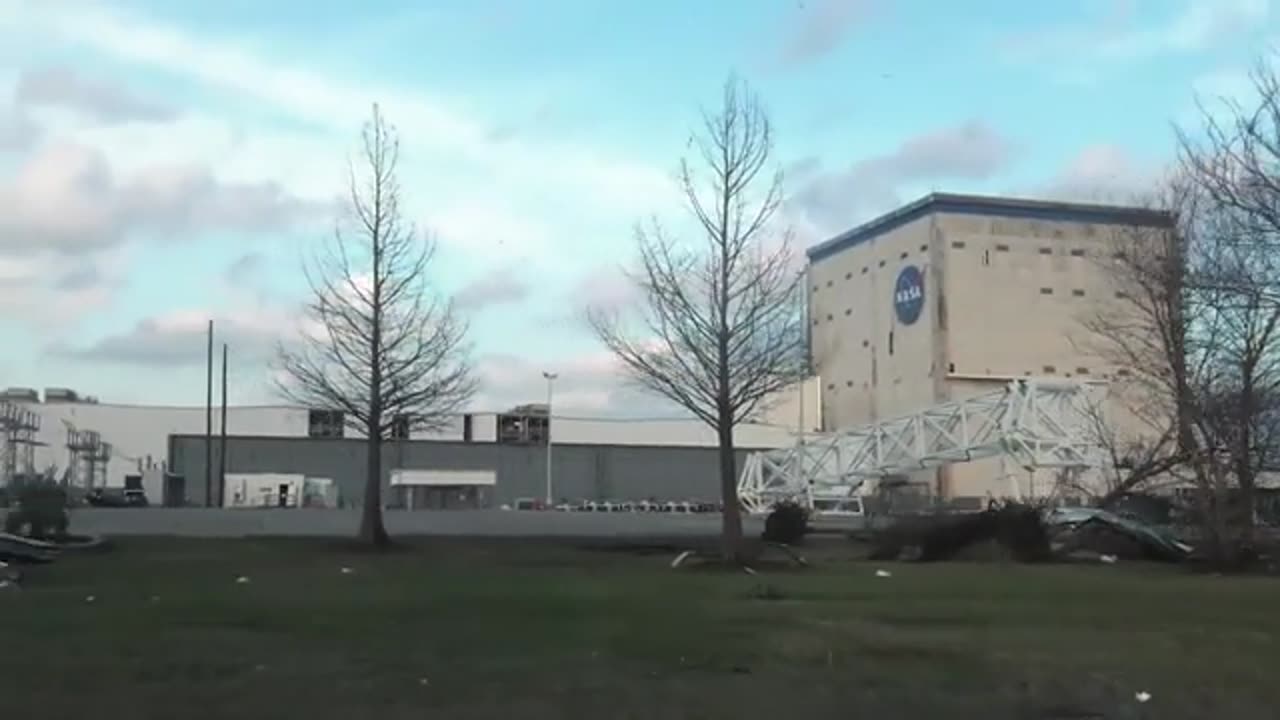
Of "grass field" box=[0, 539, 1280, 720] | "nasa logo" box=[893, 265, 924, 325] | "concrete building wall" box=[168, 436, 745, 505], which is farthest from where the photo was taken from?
"concrete building wall" box=[168, 436, 745, 505]

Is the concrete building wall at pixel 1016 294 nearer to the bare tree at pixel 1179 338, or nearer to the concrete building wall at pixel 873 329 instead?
the concrete building wall at pixel 873 329

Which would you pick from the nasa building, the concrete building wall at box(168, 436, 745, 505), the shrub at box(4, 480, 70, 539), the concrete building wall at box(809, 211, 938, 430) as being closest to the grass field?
the shrub at box(4, 480, 70, 539)

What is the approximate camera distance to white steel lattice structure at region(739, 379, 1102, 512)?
6022 centimetres

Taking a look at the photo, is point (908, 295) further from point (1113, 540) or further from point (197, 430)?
point (197, 430)

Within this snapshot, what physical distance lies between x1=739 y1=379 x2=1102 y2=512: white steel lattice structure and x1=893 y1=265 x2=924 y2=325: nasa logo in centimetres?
1347

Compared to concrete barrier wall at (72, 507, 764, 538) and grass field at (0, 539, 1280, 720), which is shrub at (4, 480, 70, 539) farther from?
grass field at (0, 539, 1280, 720)

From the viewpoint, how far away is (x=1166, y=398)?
3738 cm

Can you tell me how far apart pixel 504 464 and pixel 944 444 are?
57.8 m

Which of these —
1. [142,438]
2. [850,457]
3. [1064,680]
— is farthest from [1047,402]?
[142,438]

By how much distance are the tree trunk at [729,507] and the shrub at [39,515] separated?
48.5 feet

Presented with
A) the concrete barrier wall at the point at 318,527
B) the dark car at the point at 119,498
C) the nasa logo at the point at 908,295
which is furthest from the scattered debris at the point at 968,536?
the dark car at the point at 119,498

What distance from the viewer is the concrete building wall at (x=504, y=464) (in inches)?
4550

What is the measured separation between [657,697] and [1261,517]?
30734 millimetres

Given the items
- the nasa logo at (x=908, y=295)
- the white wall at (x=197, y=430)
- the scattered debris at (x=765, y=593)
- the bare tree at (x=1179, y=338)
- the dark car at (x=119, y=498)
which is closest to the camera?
the scattered debris at (x=765, y=593)
